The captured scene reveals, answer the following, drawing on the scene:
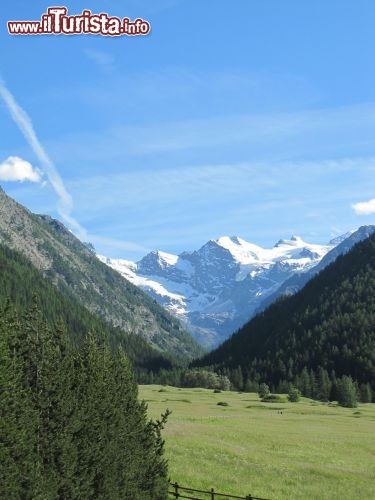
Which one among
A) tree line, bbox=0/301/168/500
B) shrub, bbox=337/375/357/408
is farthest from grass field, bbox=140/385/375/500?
shrub, bbox=337/375/357/408

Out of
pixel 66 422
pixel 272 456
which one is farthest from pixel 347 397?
pixel 66 422

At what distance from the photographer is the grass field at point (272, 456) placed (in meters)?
47.9

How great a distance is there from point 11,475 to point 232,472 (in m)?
30.0

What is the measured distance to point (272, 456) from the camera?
6128 cm

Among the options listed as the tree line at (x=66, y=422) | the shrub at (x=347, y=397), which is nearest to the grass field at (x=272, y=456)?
the tree line at (x=66, y=422)

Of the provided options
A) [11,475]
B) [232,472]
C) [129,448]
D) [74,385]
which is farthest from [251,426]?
[11,475]

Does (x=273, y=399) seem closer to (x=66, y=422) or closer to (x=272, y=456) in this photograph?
(x=272, y=456)

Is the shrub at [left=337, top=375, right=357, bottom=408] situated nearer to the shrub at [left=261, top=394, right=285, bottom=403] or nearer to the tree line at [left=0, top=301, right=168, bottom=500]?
the shrub at [left=261, top=394, right=285, bottom=403]

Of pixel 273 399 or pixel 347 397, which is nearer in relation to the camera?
pixel 273 399

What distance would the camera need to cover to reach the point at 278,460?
194ft

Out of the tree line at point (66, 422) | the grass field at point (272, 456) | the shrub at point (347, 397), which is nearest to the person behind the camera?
the tree line at point (66, 422)

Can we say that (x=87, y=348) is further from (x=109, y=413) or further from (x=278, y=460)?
(x=278, y=460)

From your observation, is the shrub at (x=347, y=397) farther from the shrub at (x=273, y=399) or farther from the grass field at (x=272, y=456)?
the grass field at (x=272, y=456)

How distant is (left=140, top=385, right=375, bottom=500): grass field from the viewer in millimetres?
47938
